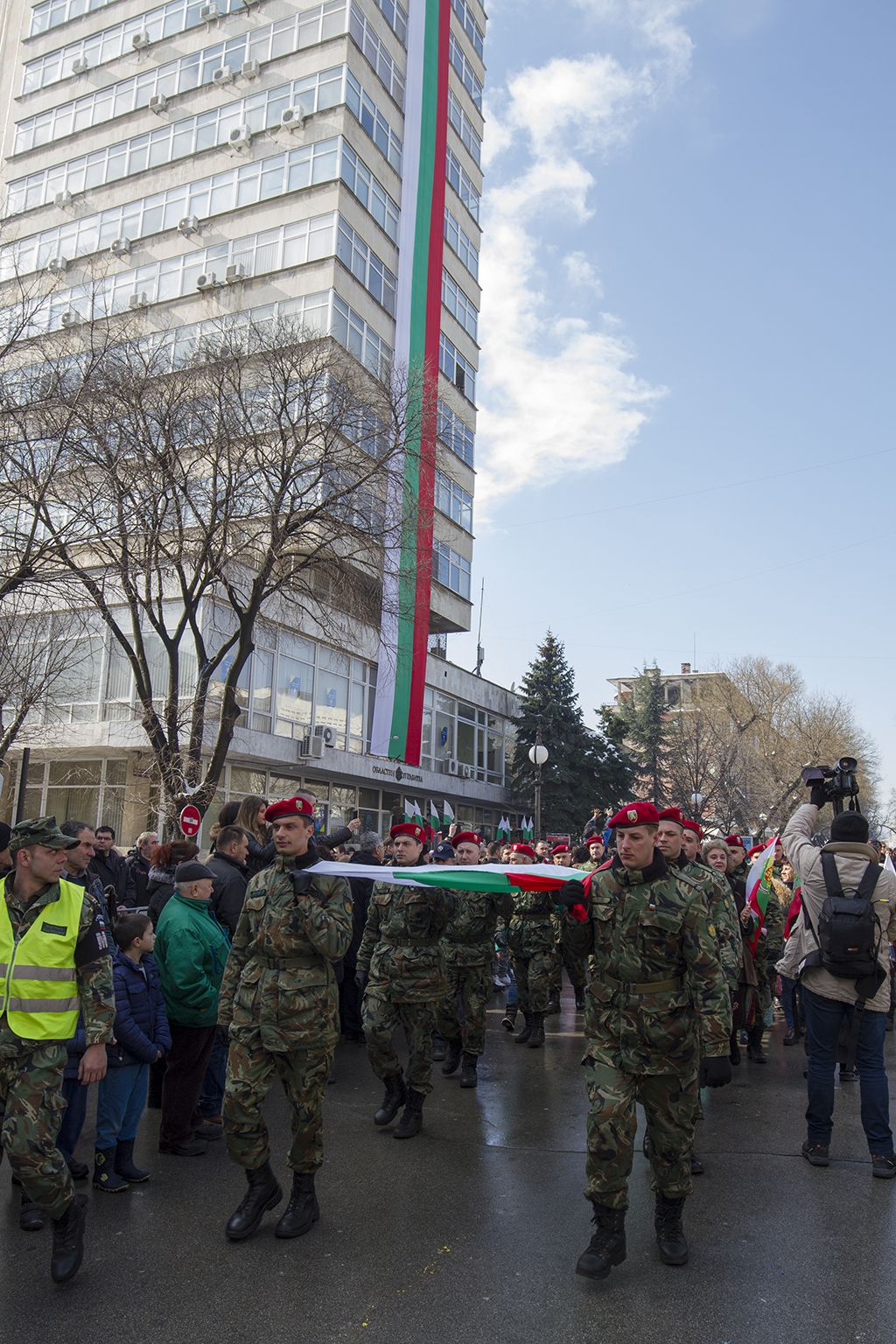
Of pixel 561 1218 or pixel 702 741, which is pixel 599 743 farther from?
pixel 561 1218

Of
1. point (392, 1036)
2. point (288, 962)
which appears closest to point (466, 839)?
point (392, 1036)

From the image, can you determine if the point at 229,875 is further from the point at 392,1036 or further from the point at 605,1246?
the point at 605,1246

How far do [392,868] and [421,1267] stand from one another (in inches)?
98.9

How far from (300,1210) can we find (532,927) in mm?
5680

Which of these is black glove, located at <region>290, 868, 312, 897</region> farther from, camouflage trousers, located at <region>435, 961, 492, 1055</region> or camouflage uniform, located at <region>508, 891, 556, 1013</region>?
camouflage uniform, located at <region>508, 891, 556, 1013</region>

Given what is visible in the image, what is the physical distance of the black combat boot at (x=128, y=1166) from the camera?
556 centimetres

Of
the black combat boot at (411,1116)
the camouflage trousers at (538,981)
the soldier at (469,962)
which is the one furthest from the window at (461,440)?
the black combat boot at (411,1116)

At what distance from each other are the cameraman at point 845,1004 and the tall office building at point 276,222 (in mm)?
20399

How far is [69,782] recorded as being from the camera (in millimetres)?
26594

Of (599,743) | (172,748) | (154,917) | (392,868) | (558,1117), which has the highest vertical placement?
(599,743)

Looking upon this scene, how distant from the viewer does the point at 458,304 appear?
37.2 metres

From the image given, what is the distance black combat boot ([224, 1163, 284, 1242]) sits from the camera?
186 inches

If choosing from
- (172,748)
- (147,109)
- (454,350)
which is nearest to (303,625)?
(172,748)

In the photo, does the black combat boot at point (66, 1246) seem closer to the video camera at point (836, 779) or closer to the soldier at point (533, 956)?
the video camera at point (836, 779)
